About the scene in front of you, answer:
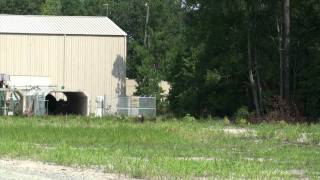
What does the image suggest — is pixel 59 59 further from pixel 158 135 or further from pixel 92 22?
pixel 158 135

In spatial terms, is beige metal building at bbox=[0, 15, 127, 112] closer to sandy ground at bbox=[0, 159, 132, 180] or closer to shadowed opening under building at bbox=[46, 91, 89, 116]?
shadowed opening under building at bbox=[46, 91, 89, 116]

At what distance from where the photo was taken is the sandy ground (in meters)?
13.9

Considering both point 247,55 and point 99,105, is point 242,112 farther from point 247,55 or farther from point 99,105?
point 99,105

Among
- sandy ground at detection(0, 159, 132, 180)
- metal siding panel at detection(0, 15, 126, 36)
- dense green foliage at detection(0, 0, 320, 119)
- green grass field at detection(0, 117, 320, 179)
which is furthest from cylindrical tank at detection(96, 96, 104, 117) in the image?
sandy ground at detection(0, 159, 132, 180)

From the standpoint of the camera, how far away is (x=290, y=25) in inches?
1838

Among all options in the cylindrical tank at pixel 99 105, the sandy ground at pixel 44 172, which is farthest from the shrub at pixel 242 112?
the sandy ground at pixel 44 172

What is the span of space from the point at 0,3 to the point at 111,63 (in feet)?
161

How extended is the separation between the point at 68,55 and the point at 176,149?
162 ft

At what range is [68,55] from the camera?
231ft

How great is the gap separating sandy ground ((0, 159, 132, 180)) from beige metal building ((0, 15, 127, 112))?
52.8 m

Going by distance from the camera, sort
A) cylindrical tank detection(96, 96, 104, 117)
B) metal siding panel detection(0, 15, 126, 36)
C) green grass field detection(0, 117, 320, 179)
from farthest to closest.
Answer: metal siding panel detection(0, 15, 126, 36) → cylindrical tank detection(96, 96, 104, 117) → green grass field detection(0, 117, 320, 179)

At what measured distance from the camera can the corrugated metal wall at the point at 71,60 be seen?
69.6 meters

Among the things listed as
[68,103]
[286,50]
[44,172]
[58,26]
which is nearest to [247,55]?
[286,50]

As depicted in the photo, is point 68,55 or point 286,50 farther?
point 68,55
